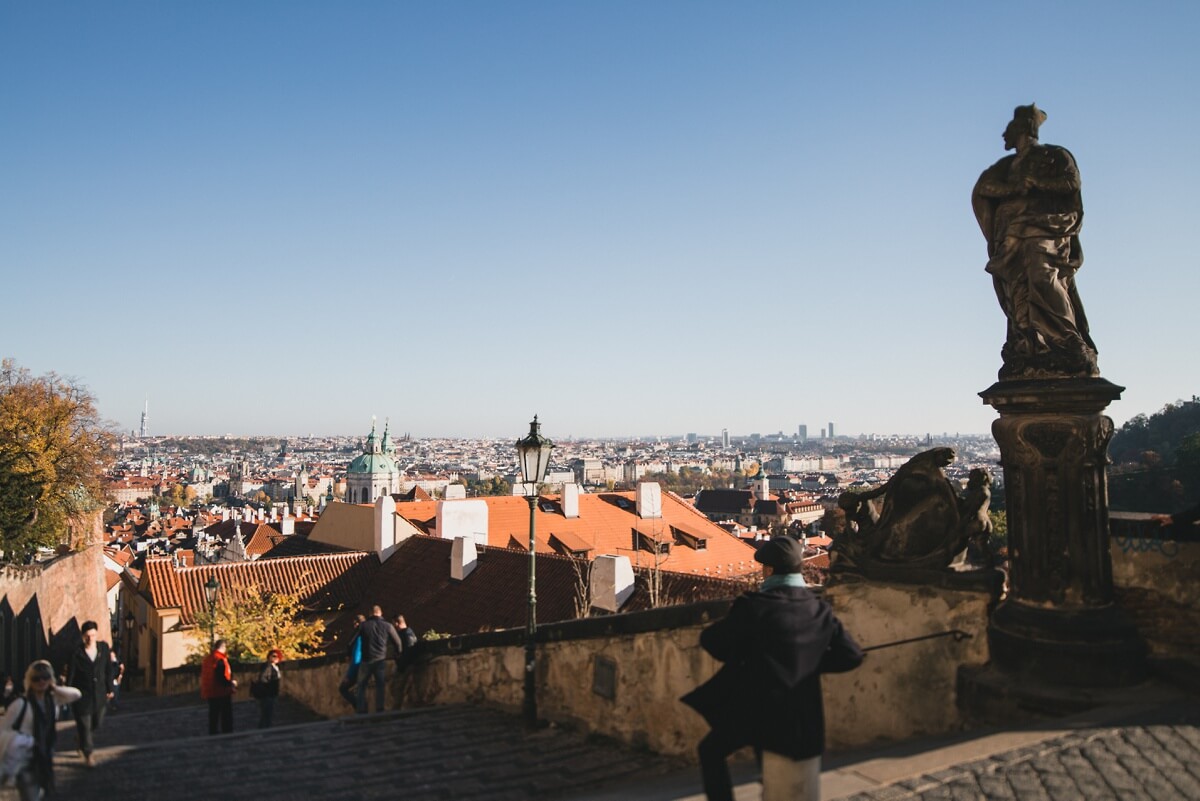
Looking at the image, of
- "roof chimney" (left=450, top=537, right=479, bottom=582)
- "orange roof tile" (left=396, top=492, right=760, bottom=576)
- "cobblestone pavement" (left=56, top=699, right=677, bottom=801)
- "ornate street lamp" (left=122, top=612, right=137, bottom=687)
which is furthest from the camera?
"ornate street lamp" (left=122, top=612, right=137, bottom=687)

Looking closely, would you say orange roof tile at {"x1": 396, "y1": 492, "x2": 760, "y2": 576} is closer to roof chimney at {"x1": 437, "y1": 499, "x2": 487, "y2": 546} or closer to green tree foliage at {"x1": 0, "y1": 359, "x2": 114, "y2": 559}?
roof chimney at {"x1": 437, "y1": 499, "x2": 487, "y2": 546}

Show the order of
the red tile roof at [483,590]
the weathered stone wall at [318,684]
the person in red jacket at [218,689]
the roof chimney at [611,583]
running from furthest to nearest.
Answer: the red tile roof at [483,590] < the roof chimney at [611,583] < the weathered stone wall at [318,684] < the person in red jacket at [218,689]

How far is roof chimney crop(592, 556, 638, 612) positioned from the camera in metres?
15.2

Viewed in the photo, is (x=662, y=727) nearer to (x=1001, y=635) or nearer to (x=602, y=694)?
(x=602, y=694)

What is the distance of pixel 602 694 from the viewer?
25.6 feet

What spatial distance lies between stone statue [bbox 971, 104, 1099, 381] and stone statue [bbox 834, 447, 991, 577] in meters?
0.78

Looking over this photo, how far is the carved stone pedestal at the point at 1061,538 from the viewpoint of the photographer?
5.30m

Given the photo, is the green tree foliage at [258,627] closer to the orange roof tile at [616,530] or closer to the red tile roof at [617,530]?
the red tile roof at [617,530]

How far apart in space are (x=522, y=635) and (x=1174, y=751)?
19.4ft

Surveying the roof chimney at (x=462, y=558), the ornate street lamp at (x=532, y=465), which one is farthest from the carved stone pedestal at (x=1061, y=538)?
the roof chimney at (x=462, y=558)

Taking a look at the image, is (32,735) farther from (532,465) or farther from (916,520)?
(916,520)

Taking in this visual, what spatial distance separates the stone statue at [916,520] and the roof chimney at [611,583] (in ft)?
29.8

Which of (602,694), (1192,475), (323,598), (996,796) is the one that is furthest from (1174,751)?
(1192,475)

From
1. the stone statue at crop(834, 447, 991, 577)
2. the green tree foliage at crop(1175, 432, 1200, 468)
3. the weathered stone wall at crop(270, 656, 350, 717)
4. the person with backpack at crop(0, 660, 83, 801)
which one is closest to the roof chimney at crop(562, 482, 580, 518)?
the weathered stone wall at crop(270, 656, 350, 717)
